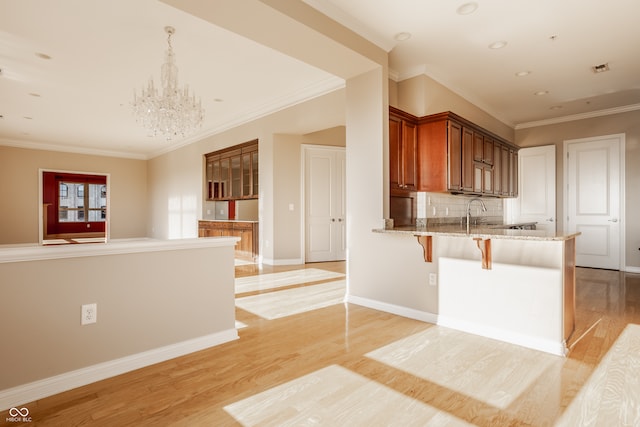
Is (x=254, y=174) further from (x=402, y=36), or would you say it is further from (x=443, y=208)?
(x=402, y=36)

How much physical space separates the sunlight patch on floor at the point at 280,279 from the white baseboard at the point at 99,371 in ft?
5.91

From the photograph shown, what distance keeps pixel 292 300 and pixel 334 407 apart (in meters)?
2.19

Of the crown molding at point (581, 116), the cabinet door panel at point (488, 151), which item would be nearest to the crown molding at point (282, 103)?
the cabinet door panel at point (488, 151)

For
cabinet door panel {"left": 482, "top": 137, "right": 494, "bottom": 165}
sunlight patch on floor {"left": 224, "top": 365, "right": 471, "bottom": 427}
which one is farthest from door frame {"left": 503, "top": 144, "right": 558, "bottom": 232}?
sunlight patch on floor {"left": 224, "top": 365, "right": 471, "bottom": 427}

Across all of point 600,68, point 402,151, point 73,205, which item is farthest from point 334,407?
point 73,205

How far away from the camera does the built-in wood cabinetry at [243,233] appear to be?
6746 mm

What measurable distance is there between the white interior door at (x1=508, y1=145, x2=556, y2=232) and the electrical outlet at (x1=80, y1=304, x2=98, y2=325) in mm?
7242

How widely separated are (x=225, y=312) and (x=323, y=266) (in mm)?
3612

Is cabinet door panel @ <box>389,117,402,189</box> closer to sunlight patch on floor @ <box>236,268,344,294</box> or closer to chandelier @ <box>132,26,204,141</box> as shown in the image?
sunlight patch on floor @ <box>236,268,344,294</box>

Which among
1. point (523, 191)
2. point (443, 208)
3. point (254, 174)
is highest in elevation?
point (254, 174)

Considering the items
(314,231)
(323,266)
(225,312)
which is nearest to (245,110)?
(314,231)

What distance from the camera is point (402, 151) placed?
13.4 ft

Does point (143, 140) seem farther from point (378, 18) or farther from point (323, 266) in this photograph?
point (378, 18)

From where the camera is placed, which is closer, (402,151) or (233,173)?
(402,151)
